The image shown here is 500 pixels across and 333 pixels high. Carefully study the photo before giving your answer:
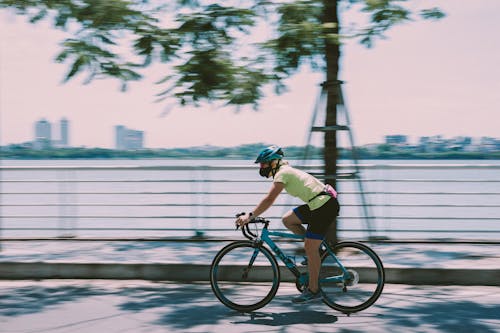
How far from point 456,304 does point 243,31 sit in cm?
464

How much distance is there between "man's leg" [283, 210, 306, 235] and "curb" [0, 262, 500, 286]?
1.39 metres

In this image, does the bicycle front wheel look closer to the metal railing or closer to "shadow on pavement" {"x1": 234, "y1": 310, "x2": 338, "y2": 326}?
"shadow on pavement" {"x1": 234, "y1": 310, "x2": 338, "y2": 326}

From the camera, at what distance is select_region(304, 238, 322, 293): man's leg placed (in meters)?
5.98

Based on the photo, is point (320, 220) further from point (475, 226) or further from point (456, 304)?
point (475, 226)

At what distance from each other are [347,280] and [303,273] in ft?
1.49

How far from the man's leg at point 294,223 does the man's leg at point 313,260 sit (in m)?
Answer: 0.19

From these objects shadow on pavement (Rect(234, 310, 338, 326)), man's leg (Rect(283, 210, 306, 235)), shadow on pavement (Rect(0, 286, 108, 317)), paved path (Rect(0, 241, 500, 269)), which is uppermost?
man's leg (Rect(283, 210, 306, 235))

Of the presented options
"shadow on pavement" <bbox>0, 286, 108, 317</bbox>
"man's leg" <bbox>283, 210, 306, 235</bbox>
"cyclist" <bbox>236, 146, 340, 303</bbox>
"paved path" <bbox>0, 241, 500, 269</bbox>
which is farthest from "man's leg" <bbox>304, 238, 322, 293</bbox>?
"shadow on pavement" <bbox>0, 286, 108, 317</bbox>

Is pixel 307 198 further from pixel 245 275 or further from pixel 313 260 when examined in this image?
pixel 245 275

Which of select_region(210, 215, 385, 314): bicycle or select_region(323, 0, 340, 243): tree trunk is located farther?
select_region(323, 0, 340, 243): tree trunk

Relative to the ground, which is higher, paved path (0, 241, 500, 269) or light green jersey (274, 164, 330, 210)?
light green jersey (274, 164, 330, 210)

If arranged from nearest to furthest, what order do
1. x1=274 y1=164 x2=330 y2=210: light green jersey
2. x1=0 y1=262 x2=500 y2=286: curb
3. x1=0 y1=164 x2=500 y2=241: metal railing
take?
1. x1=274 y1=164 x2=330 y2=210: light green jersey
2. x1=0 y1=262 x2=500 y2=286: curb
3. x1=0 y1=164 x2=500 y2=241: metal railing

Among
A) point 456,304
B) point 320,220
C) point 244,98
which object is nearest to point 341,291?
point 320,220

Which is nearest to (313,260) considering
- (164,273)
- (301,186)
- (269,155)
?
(301,186)
